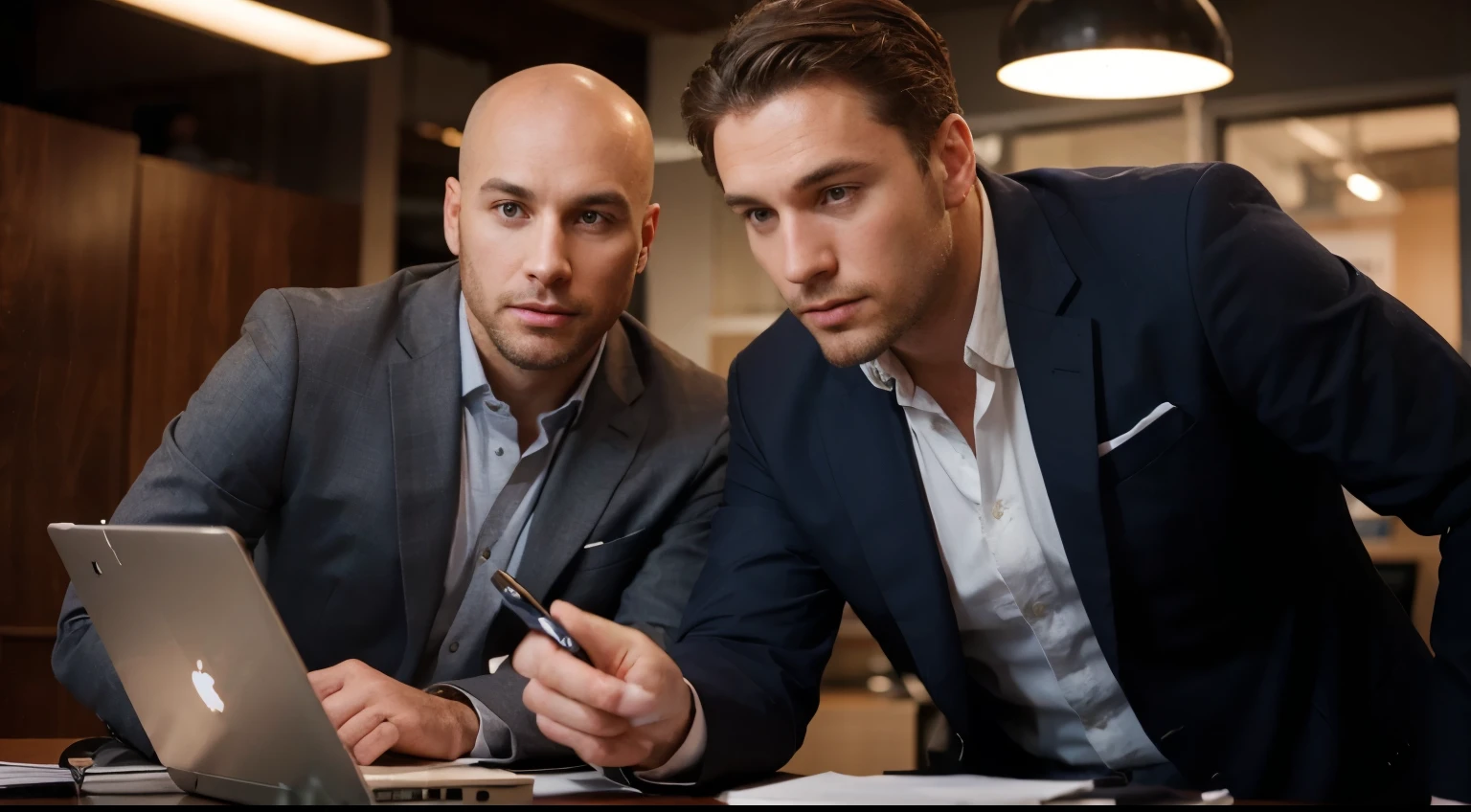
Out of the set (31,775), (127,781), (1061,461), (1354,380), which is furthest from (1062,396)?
(31,775)

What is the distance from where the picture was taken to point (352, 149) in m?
5.17

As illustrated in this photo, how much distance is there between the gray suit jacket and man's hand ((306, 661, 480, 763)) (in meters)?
0.35

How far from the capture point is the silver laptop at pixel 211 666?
109cm

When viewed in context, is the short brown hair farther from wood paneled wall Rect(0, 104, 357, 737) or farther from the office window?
the office window

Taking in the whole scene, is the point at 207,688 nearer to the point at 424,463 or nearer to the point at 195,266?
the point at 424,463

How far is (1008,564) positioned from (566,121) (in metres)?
0.87

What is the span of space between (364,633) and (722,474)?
0.56 m

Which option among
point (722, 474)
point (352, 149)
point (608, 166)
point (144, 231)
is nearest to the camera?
point (608, 166)

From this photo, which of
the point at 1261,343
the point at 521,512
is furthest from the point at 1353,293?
the point at 521,512

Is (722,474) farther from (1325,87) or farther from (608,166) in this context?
(1325,87)

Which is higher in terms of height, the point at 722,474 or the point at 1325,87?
the point at 1325,87

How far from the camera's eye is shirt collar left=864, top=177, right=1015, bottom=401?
1653mm

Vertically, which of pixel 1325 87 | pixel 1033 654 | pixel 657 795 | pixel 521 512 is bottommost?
pixel 657 795

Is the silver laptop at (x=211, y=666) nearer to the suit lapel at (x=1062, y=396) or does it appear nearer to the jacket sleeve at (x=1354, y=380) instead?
the suit lapel at (x=1062, y=396)
